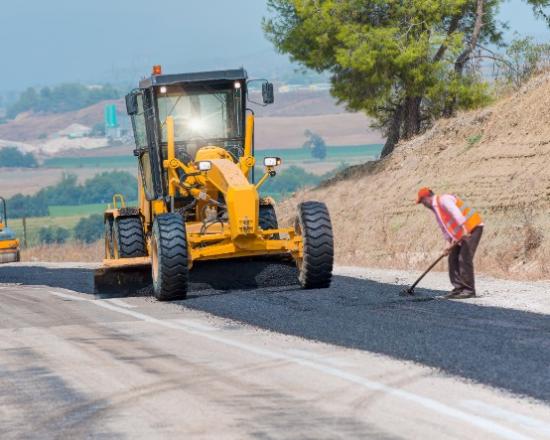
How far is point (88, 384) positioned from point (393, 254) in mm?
19777

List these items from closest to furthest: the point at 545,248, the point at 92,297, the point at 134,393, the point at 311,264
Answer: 1. the point at 134,393
2. the point at 311,264
3. the point at 92,297
4. the point at 545,248

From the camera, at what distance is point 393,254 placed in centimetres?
2919

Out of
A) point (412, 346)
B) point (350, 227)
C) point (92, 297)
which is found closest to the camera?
point (412, 346)

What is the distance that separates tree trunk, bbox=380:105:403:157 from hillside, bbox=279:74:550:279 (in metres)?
1.31

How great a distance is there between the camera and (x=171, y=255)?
1648cm

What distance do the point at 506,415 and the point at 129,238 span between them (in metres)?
11.5

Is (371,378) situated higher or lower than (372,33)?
lower

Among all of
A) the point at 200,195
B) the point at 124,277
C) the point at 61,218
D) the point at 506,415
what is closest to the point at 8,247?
the point at 124,277

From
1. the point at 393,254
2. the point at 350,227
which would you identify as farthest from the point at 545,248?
the point at 350,227

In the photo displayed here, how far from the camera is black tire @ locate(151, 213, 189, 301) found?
1650 cm

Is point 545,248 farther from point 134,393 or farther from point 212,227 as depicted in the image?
point 134,393

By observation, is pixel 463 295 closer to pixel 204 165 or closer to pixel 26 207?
pixel 204 165

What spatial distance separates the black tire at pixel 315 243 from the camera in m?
17.0

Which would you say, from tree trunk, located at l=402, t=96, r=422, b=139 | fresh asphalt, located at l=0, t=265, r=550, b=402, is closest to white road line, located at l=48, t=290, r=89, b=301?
fresh asphalt, located at l=0, t=265, r=550, b=402
